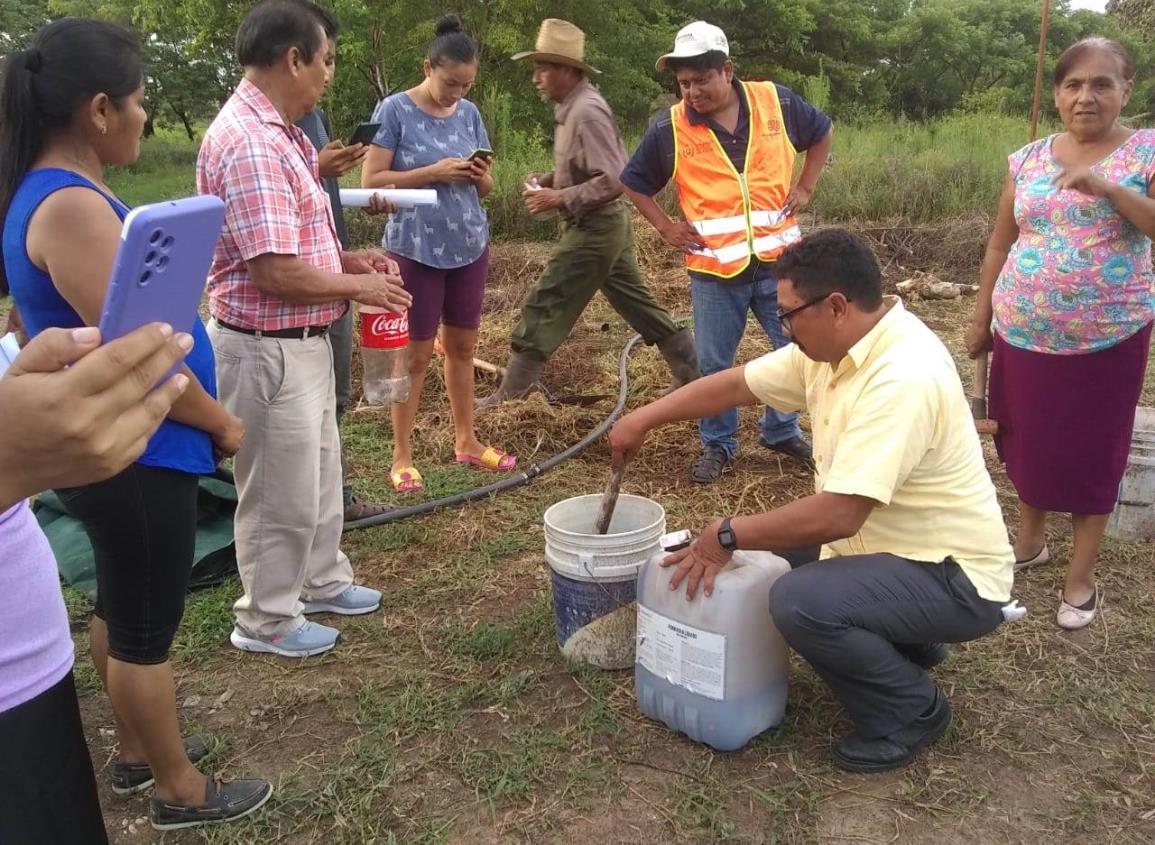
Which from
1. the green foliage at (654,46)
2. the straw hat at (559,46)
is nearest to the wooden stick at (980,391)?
the straw hat at (559,46)

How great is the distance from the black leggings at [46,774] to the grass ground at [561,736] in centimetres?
111

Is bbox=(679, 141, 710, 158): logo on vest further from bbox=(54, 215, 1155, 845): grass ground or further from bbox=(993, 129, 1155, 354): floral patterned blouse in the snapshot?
bbox=(54, 215, 1155, 845): grass ground

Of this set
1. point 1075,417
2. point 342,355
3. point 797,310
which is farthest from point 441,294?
point 1075,417

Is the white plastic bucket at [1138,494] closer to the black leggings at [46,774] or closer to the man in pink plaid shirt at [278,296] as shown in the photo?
the man in pink plaid shirt at [278,296]

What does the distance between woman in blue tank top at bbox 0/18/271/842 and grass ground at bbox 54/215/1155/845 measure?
43 centimetres

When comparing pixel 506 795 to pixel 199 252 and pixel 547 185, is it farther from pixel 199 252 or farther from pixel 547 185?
pixel 547 185

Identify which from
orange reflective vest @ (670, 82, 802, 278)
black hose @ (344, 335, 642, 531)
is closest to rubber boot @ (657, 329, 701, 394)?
black hose @ (344, 335, 642, 531)

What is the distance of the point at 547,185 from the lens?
16.0ft

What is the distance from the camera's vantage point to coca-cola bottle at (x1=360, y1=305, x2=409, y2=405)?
3379 millimetres

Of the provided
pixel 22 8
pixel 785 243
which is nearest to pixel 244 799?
pixel 785 243

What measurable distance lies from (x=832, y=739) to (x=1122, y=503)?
189 cm

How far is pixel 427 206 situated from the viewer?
3.83m

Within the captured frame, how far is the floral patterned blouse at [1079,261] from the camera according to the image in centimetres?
273

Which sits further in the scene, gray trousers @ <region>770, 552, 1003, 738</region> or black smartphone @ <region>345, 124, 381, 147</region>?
black smartphone @ <region>345, 124, 381, 147</region>
